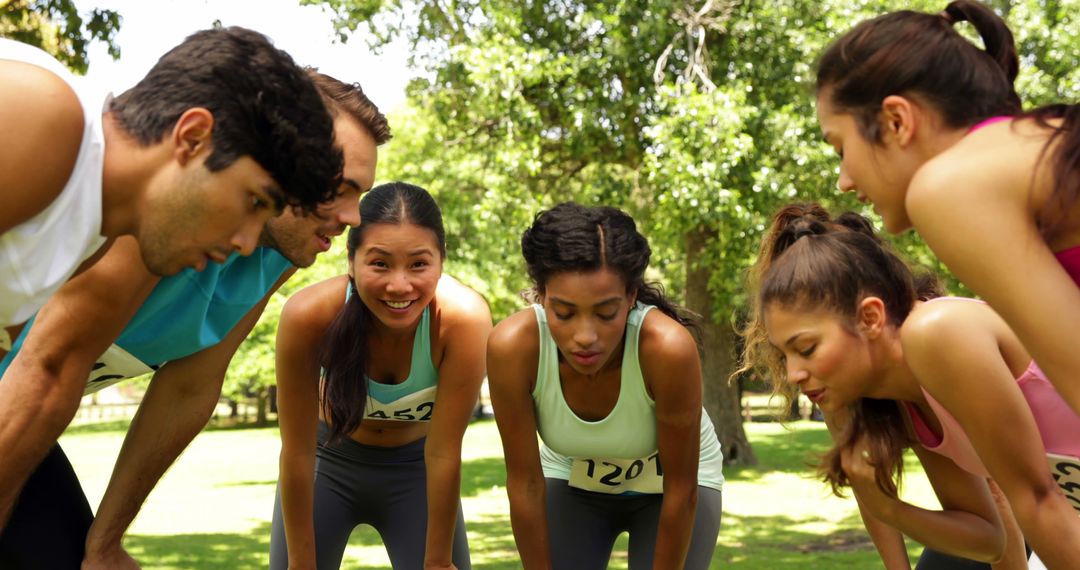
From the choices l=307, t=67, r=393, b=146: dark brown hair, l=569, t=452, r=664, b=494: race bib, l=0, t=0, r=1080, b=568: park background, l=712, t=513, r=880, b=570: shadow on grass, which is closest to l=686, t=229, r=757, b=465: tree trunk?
l=0, t=0, r=1080, b=568: park background

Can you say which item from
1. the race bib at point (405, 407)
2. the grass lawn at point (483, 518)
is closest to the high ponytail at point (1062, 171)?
the grass lawn at point (483, 518)

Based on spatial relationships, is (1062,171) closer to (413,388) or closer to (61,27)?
(413,388)

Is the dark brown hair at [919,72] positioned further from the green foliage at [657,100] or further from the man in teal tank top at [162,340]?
the green foliage at [657,100]

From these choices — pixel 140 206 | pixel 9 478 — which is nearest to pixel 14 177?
pixel 140 206

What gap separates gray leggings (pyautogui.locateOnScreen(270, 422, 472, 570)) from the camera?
482cm

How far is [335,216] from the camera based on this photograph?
12.7 feet

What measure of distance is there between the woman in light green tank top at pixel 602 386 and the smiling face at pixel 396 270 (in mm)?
382

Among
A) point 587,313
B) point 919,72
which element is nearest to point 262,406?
point 587,313

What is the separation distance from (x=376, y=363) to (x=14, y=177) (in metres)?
2.39

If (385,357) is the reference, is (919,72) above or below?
above

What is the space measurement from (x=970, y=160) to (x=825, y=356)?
3.79 ft

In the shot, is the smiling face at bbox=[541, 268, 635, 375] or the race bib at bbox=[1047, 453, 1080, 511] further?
the smiling face at bbox=[541, 268, 635, 375]

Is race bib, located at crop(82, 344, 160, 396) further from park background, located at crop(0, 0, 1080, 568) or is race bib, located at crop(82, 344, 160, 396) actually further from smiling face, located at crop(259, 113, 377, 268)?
park background, located at crop(0, 0, 1080, 568)

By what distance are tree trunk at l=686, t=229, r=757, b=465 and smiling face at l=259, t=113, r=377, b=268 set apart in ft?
36.6
